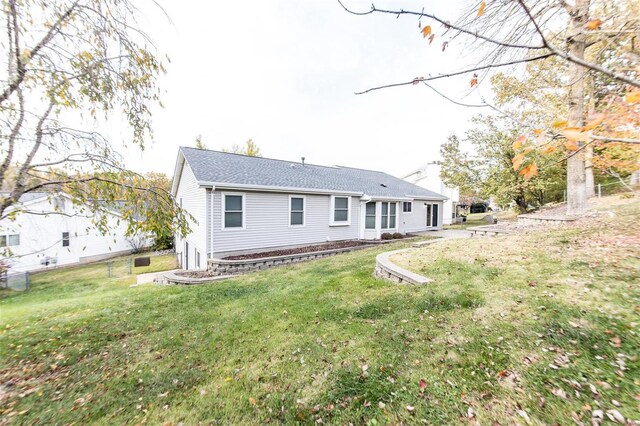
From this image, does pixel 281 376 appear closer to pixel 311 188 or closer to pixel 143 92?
pixel 143 92

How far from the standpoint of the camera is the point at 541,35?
1358 millimetres

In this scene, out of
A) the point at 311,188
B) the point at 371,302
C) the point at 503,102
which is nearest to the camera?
the point at 371,302

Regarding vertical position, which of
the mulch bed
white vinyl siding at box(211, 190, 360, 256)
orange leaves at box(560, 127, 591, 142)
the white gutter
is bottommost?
the mulch bed

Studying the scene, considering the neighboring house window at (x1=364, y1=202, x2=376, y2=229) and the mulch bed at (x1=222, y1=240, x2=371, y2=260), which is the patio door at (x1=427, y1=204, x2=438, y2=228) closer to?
the neighboring house window at (x1=364, y1=202, x2=376, y2=229)

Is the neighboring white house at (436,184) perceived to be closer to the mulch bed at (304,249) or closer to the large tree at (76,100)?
the mulch bed at (304,249)

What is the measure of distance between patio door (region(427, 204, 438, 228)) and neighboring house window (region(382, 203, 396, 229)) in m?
4.92

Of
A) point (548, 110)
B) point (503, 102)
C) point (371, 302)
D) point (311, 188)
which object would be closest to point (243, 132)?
point (311, 188)

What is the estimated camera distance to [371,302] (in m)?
4.50

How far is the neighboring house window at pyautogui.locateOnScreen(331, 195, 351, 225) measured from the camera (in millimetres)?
12860

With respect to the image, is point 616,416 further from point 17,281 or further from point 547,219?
point 17,281

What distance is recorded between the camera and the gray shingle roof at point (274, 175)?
10109 mm

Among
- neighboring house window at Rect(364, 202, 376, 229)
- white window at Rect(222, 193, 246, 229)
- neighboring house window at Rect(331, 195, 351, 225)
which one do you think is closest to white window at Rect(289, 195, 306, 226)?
neighboring house window at Rect(331, 195, 351, 225)

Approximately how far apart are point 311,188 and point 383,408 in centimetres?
996

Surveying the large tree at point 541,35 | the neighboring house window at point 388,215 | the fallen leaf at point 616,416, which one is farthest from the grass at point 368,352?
the neighboring house window at point 388,215
